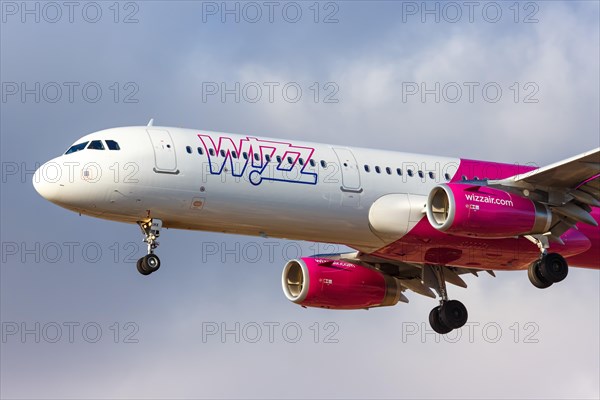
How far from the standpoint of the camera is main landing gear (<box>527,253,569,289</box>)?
166 feet

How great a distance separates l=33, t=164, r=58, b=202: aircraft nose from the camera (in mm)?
47500

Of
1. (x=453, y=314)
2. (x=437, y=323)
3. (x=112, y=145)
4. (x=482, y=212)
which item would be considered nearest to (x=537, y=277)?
(x=482, y=212)

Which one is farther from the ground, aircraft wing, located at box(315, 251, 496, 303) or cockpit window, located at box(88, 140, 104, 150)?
cockpit window, located at box(88, 140, 104, 150)

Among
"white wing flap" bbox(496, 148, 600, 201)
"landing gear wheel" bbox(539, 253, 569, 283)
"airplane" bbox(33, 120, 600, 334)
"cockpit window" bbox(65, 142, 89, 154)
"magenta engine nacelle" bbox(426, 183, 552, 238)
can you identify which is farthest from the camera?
"landing gear wheel" bbox(539, 253, 569, 283)

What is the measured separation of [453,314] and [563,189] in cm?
683

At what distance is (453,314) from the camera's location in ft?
181

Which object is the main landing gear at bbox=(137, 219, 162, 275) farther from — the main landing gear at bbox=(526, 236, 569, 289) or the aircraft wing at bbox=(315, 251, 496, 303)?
the main landing gear at bbox=(526, 236, 569, 289)

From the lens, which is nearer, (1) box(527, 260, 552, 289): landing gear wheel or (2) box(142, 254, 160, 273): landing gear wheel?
(2) box(142, 254, 160, 273): landing gear wheel

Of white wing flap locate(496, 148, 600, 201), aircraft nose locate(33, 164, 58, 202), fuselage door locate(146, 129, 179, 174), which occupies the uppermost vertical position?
white wing flap locate(496, 148, 600, 201)

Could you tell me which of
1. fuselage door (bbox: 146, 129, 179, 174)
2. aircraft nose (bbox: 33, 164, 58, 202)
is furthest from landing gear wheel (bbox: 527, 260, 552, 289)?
aircraft nose (bbox: 33, 164, 58, 202)

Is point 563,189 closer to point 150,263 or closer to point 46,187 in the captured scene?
point 150,263

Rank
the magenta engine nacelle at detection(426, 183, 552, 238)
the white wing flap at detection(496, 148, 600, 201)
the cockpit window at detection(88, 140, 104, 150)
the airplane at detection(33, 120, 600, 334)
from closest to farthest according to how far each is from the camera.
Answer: the airplane at detection(33, 120, 600, 334), the cockpit window at detection(88, 140, 104, 150), the magenta engine nacelle at detection(426, 183, 552, 238), the white wing flap at detection(496, 148, 600, 201)

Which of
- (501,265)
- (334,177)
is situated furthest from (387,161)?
(501,265)

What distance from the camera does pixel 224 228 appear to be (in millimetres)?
49375
